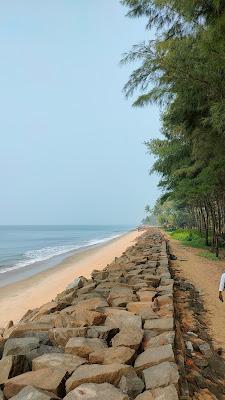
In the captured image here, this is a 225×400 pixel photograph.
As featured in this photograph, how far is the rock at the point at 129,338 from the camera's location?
4.70 m

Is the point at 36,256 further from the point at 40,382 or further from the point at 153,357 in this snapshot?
the point at 40,382

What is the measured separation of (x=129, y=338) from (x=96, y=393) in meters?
1.46

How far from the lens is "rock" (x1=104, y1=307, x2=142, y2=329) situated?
5430mm

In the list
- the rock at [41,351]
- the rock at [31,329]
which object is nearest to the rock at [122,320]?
the rock at [31,329]

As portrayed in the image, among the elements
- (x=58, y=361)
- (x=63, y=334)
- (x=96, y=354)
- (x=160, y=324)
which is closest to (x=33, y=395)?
(x=58, y=361)

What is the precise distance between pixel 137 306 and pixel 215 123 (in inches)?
161

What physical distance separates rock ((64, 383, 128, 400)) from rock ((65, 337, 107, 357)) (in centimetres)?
89

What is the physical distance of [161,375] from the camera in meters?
3.78

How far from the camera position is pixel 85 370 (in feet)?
12.9

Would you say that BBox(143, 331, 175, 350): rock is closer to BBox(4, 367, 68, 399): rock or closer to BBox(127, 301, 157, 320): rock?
BBox(127, 301, 157, 320): rock

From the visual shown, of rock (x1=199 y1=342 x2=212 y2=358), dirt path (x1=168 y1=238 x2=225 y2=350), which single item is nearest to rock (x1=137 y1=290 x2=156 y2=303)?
dirt path (x1=168 y1=238 x2=225 y2=350)

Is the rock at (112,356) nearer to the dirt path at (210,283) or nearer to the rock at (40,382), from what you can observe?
the rock at (40,382)

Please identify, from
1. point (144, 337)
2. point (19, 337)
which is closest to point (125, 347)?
point (144, 337)

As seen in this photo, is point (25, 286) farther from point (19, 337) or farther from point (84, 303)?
point (19, 337)
